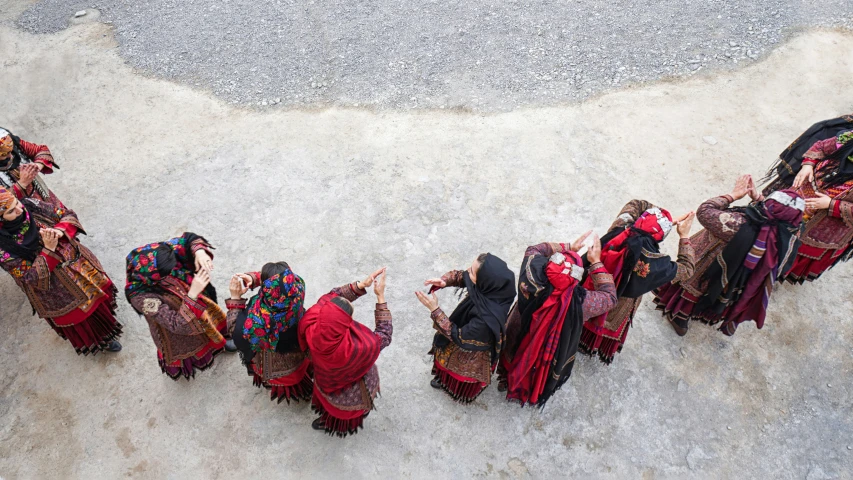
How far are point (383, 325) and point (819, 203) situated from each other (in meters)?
3.41

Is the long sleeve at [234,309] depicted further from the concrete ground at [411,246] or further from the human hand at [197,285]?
the concrete ground at [411,246]

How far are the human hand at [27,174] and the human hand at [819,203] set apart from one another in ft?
19.6

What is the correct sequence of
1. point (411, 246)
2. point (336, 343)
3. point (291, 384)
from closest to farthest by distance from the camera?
point (336, 343) < point (291, 384) < point (411, 246)

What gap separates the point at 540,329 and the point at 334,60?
16.6 ft

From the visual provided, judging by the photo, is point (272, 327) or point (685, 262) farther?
point (685, 262)

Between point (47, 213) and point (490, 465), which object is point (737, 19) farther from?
point (47, 213)

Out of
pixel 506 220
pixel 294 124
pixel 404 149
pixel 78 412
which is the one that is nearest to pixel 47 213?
pixel 78 412

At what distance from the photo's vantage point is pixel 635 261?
129 inches

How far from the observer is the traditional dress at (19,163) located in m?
3.87

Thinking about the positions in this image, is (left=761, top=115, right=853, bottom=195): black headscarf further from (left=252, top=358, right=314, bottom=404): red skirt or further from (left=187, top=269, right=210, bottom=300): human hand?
(left=187, top=269, right=210, bottom=300): human hand

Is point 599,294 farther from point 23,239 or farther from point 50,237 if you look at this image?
point 23,239

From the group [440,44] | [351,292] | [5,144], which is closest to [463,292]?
[351,292]

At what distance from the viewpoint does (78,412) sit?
3.90 m

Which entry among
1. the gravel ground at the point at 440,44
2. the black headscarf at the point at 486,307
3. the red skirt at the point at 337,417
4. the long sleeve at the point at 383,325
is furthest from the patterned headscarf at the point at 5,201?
the gravel ground at the point at 440,44
